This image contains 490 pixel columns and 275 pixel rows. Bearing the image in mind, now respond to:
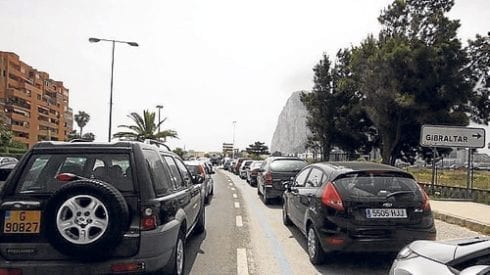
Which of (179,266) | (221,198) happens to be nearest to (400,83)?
(221,198)

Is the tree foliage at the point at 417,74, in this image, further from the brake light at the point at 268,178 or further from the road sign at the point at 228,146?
the road sign at the point at 228,146

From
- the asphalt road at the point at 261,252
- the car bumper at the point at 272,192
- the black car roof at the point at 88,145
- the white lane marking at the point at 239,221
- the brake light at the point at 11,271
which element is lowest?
the white lane marking at the point at 239,221

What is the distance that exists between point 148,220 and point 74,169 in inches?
43.4

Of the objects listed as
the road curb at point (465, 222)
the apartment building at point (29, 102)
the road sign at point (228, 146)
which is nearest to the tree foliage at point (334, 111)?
the road curb at point (465, 222)

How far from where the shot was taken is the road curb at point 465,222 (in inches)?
363

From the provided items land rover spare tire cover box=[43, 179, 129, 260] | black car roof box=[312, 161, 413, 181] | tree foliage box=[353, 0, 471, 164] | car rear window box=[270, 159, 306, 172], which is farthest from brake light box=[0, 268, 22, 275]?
tree foliage box=[353, 0, 471, 164]

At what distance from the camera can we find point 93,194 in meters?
4.05

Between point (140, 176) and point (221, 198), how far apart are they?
12046 millimetres

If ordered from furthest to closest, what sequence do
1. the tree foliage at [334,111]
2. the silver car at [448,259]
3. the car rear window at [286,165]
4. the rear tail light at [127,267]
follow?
the tree foliage at [334,111] < the car rear window at [286,165] < the rear tail light at [127,267] < the silver car at [448,259]

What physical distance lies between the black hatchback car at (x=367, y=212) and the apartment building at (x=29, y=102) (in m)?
66.2

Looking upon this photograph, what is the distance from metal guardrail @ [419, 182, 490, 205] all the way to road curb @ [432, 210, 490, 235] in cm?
383

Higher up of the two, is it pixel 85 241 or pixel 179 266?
pixel 85 241

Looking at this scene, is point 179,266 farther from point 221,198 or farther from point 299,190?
point 221,198

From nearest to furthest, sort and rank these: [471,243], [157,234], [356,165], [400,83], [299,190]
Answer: [471,243] < [157,234] < [356,165] < [299,190] < [400,83]
